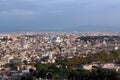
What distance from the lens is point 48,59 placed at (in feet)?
117

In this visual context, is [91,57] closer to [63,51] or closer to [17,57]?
[17,57]

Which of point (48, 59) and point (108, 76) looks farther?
point (48, 59)

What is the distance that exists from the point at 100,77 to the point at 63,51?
21839 millimetres

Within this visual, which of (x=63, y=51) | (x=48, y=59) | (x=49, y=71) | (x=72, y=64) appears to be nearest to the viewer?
(x=49, y=71)

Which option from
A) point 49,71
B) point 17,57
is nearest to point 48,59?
point 17,57

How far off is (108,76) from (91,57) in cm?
1307

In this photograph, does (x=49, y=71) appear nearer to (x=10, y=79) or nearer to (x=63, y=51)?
(x=10, y=79)

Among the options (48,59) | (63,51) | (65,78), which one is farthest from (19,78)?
(63,51)

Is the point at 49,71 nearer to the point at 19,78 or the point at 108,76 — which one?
the point at 19,78

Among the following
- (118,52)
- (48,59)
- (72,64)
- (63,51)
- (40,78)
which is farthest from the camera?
(63,51)

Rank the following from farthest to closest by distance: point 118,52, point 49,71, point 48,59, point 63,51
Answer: point 63,51
point 118,52
point 48,59
point 49,71

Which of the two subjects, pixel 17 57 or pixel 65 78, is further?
pixel 17 57

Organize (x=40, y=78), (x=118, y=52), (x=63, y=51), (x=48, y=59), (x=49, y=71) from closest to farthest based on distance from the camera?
(x=40, y=78), (x=49, y=71), (x=48, y=59), (x=118, y=52), (x=63, y=51)

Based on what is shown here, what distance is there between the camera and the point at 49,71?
81.5 ft
